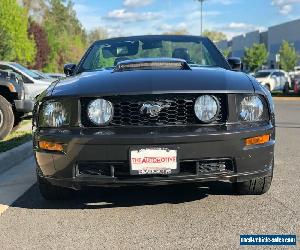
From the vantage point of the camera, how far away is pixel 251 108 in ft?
12.6

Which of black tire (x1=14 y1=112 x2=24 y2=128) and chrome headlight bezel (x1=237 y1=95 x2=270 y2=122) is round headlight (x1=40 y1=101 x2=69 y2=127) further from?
black tire (x1=14 y1=112 x2=24 y2=128)

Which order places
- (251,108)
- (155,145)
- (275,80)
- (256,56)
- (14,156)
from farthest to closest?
(256,56)
(275,80)
(14,156)
(251,108)
(155,145)

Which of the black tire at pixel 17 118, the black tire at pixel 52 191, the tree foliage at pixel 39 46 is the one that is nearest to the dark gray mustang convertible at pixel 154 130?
the black tire at pixel 52 191

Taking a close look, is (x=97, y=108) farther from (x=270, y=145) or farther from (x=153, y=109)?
(x=270, y=145)

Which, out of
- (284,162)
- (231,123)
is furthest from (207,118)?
(284,162)

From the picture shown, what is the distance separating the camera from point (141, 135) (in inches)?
141

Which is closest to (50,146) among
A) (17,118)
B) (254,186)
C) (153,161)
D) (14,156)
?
(153,161)

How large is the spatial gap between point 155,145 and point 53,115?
2.87 ft

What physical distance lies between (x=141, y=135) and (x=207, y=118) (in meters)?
0.54

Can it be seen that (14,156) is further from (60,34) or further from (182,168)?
(60,34)

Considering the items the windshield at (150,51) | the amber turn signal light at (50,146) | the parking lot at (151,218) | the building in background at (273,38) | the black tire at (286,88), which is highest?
the building in background at (273,38)

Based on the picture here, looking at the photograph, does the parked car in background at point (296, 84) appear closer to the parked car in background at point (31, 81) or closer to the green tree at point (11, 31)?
the parked car in background at point (31, 81)

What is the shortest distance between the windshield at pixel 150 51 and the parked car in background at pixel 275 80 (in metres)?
22.6

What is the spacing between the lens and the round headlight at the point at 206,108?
3.72 metres
